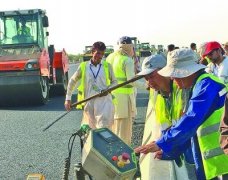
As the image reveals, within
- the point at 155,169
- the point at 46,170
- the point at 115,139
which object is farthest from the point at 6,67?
the point at 115,139

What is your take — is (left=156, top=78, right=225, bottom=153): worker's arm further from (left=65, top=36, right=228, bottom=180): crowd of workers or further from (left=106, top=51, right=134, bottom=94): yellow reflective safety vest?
(left=106, top=51, right=134, bottom=94): yellow reflective safety vest

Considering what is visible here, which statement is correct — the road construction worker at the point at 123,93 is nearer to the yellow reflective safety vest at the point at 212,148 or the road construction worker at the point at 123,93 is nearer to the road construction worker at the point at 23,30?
the yellow reflective safety vest at the point at 212,148

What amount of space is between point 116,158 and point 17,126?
8847 mm

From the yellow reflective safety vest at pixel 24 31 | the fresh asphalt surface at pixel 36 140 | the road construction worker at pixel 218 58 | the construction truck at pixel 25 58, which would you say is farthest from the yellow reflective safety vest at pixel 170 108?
the yellow reflective safety vest at pixel 24 31

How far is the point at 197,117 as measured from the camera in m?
3.62

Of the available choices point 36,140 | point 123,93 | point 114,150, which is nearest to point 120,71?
point 123,93

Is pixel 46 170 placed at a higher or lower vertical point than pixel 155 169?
lower

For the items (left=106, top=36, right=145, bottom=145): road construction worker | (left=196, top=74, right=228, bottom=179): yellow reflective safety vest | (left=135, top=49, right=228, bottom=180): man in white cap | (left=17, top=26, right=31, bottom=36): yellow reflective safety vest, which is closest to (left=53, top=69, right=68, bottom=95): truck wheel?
(left=17, top=26, right=31, bottom=36): yellow reflective safety vest

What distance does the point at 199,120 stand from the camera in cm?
363

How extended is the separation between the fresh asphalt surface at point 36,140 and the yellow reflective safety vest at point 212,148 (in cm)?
359

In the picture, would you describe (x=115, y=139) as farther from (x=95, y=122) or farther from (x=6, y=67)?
(x=6, y=67)

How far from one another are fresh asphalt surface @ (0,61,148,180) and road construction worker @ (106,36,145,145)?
2.79 feet

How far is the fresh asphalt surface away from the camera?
7.76m

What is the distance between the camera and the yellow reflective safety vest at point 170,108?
4.17m
